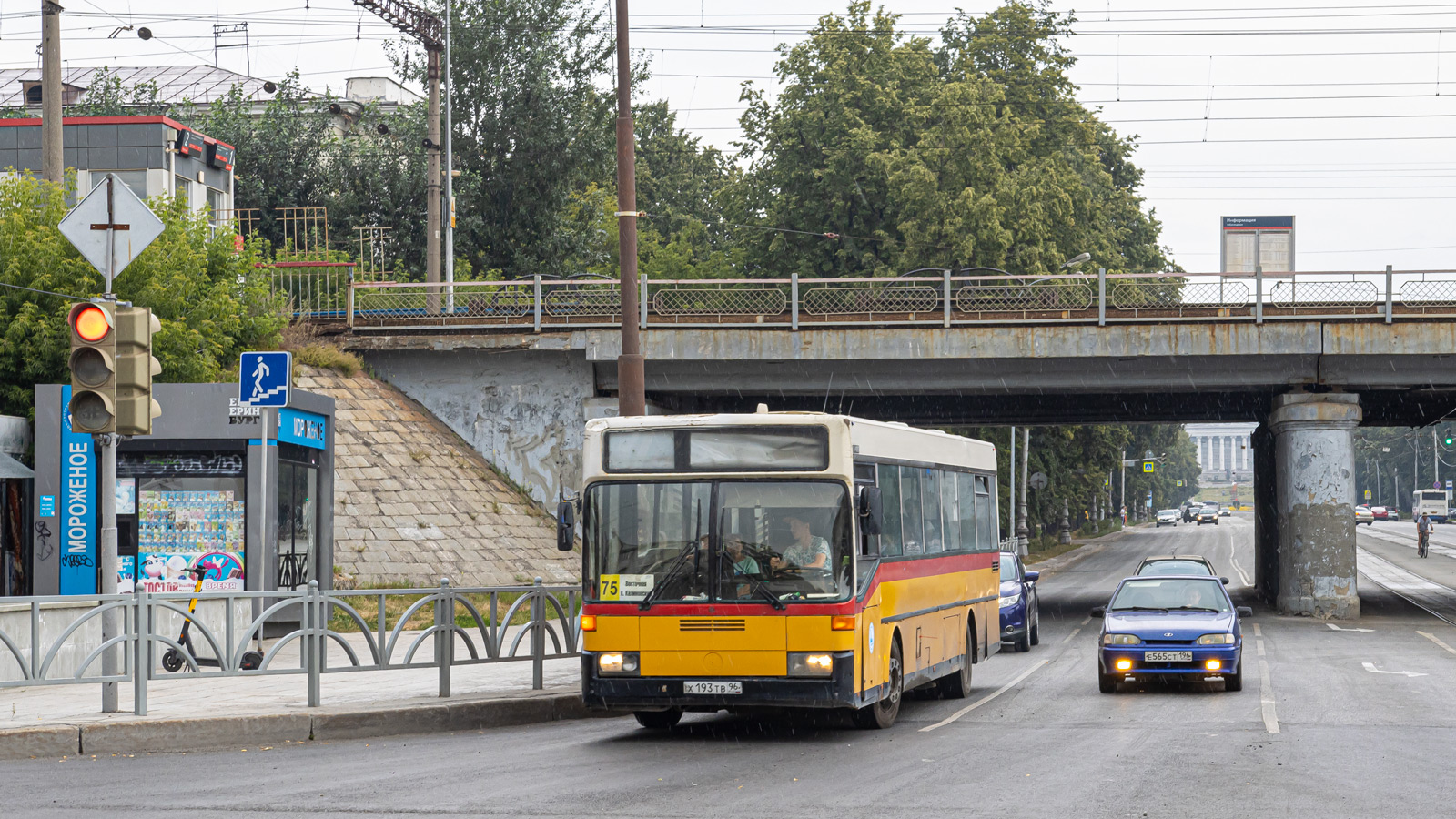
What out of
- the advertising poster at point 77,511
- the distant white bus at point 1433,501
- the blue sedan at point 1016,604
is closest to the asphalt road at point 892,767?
the blue sedan at point 1016,604

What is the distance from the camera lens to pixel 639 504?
12766 millimetres

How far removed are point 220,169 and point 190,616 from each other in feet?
121

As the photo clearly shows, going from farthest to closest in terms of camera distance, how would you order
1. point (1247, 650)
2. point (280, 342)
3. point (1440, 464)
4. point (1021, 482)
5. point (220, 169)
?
1. point (1440, 464)
2. point (1021, 482)
3. point (220, 169)
4. point (280, 342)
5. point (1247, 650)

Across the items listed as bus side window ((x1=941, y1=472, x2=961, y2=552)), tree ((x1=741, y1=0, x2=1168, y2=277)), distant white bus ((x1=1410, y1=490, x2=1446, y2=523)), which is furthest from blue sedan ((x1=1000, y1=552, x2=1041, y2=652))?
distant white bus ((x1=1410, y1=490, x2=1446, y2=523))

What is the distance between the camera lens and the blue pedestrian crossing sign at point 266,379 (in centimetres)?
1519

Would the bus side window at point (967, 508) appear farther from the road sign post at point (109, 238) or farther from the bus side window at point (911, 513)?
the road sign post at point (109, 238)

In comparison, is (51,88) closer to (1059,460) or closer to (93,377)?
(93,377)

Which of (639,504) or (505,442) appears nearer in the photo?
(639,504)

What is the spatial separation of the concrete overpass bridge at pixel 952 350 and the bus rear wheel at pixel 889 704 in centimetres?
1754

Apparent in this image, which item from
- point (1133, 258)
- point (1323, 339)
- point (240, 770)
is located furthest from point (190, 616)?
point (1133, 258)

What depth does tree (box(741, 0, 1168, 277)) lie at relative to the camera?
4784 centimetres

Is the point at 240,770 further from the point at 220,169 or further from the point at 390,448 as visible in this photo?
the point at 220,169

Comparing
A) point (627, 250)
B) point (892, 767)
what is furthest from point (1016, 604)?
point (892, 767)

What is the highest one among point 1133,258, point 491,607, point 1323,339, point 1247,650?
point 1133,258
